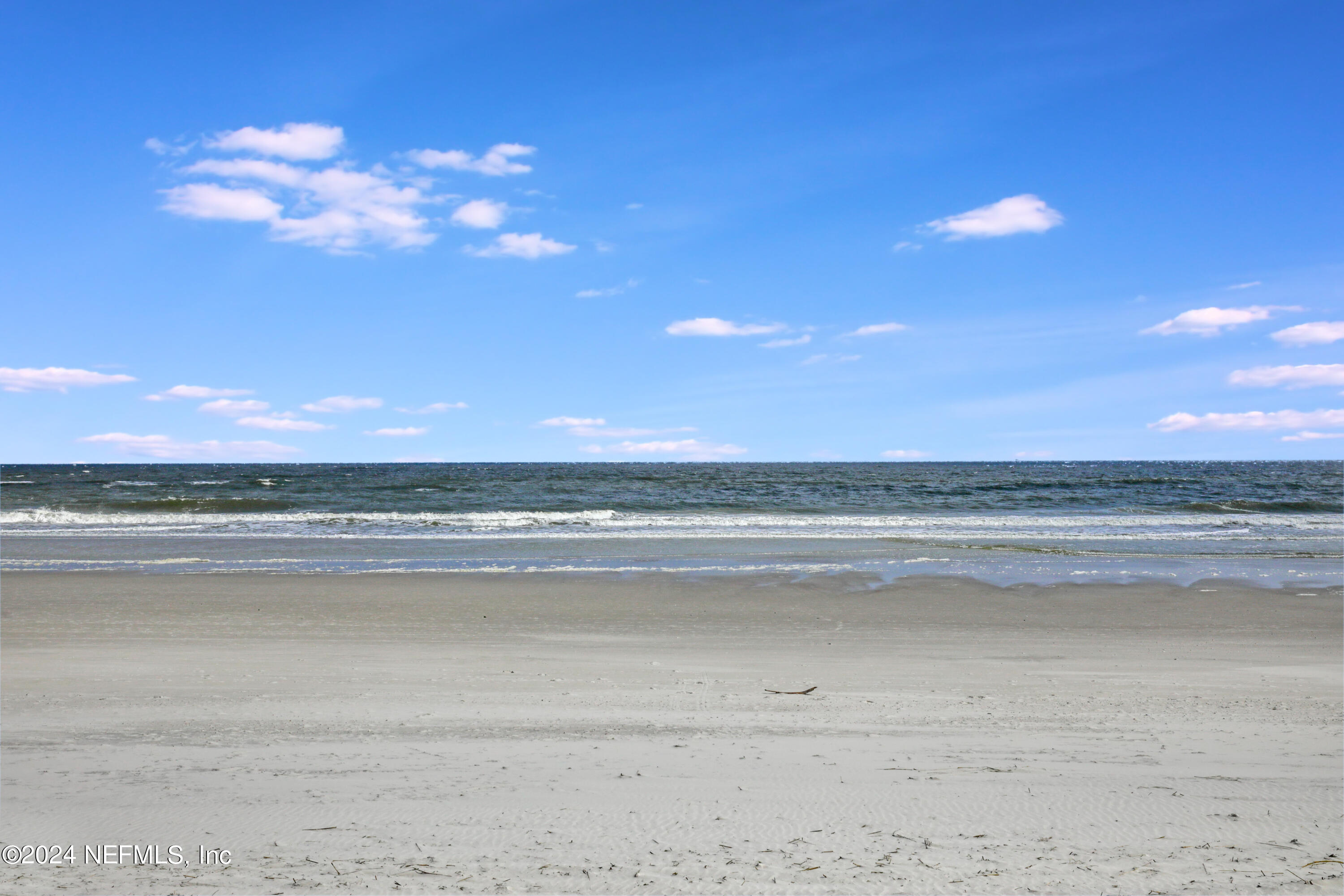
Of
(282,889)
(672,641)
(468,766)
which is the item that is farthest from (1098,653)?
(282,889)

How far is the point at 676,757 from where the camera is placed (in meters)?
4.61

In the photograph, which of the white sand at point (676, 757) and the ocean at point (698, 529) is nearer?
the white sand at point (676, 757)

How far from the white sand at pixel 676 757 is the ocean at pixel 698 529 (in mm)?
6138

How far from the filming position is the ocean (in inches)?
604

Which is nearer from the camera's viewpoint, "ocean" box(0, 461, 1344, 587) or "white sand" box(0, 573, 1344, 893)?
"white sand" box(0, 573, 1344, 893)

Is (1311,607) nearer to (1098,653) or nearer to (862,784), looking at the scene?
(1098,653)

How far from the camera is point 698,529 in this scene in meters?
23.2

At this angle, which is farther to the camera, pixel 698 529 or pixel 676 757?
pixel 698 529

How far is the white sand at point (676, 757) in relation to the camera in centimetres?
327

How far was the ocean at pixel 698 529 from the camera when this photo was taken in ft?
50.3

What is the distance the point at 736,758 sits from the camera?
457cm

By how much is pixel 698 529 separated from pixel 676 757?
18592mm

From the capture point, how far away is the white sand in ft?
10.7

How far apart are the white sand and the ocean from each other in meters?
6.14
